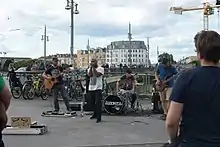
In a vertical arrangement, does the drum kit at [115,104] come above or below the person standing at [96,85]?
below

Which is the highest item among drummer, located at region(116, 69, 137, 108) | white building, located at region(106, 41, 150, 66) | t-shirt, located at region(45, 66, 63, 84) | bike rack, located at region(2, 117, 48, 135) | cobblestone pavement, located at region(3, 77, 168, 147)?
white building, located at region(106, 41, 150, 66)

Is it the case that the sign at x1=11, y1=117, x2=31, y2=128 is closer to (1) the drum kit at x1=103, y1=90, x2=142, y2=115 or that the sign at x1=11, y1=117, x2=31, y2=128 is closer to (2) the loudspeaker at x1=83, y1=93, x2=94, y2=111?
(2) the loudspeaker at x1=83, y1=93, x2=94, y2=111

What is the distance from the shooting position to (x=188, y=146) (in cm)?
288

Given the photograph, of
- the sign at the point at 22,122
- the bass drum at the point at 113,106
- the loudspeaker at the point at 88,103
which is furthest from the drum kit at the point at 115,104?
the sign at the point at 22,122

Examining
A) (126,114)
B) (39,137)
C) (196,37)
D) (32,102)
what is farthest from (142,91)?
(196,37)

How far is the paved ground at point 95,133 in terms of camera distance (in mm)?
Answer: 8992

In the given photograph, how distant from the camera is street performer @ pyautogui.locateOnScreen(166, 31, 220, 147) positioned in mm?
2861

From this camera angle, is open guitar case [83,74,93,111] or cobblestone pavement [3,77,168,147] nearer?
cobblestone pavement [3,77,168,147]

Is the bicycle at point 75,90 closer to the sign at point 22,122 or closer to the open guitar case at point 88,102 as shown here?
the open guitar case at point 88,102

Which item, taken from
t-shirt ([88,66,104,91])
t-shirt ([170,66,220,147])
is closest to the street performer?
t-shirt ([170,66,220,147])

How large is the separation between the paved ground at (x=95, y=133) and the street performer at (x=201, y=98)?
19.2 feet

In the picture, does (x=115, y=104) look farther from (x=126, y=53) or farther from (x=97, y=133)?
(x=126, y=53)

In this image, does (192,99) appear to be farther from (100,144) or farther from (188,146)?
(100,144)

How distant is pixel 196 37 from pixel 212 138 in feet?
2.14
